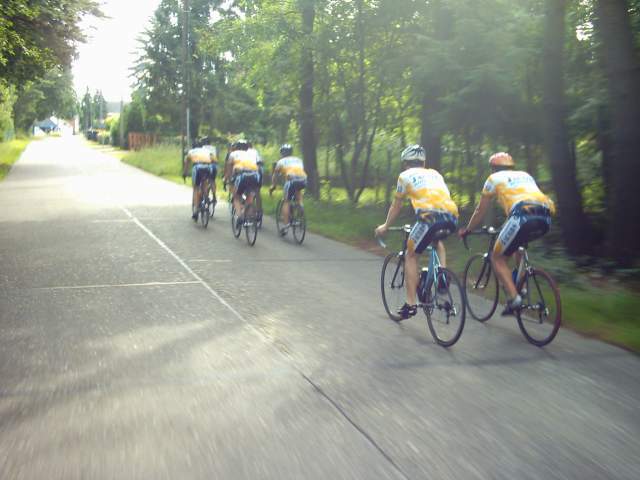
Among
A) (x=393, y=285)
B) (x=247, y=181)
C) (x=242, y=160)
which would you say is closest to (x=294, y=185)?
(x=247, y=181)

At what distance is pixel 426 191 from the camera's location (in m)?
7.40

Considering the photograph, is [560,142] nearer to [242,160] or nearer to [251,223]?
[251,223]

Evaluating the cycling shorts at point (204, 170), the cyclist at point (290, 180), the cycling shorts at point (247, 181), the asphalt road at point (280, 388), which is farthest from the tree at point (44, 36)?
the asphalt road at point (280, 388)

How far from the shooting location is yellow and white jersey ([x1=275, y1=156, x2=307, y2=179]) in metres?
14.7

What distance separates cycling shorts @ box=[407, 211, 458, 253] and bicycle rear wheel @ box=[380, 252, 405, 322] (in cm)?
51

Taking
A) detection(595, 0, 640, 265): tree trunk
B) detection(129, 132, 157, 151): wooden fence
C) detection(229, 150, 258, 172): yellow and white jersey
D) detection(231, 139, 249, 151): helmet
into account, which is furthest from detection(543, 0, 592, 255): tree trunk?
detection(129, 132, 157, 151): wooden fence

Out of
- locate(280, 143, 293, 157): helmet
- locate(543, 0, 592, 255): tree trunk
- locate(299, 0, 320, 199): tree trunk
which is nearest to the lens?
locate(543, 0, 592, 255): tree trunk

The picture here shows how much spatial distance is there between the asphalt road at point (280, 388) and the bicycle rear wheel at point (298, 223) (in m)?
3.59

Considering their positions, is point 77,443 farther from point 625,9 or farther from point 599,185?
point 599,185

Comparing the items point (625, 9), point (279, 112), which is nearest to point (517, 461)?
point (625, 9)

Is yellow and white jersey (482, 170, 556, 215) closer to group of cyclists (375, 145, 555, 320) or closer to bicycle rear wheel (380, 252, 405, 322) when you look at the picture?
group of cyclists (375, 145, 555, 320)

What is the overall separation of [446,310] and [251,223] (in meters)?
7.59

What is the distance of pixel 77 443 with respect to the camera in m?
4.50

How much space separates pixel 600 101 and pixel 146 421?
9271 mm
